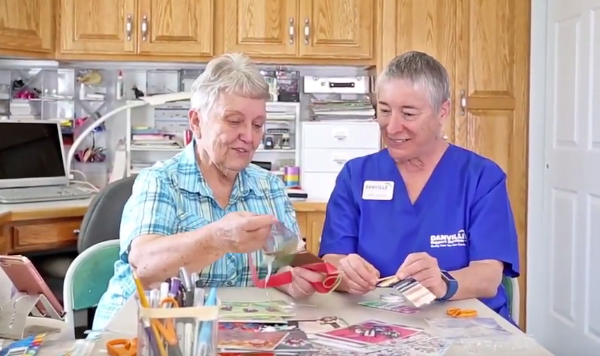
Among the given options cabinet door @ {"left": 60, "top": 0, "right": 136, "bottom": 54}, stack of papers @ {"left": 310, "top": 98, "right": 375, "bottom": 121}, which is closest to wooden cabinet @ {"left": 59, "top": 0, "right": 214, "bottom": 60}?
cabinet door @ {"left": 60, "top": 0, "right": 136, "bottom": 54}

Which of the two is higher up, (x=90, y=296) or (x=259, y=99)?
(x=259, y=99)

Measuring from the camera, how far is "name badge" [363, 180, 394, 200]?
1694 mm

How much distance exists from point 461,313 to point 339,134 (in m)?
2.13

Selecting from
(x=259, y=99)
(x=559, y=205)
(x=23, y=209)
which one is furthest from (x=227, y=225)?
(x=559, y=205)

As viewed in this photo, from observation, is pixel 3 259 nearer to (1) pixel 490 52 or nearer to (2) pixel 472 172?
(2) pixel 472 172

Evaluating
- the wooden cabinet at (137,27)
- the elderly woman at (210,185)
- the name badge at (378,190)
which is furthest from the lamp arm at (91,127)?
the name badge at (378,190)

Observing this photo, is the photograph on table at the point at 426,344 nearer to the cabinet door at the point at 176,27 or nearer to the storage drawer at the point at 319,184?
the storage drawer at the point at 319,184

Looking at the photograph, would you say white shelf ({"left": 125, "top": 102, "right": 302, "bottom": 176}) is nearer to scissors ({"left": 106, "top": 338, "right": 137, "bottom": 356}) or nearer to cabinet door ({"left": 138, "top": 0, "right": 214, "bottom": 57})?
cabinet door ({"left": 138, "top": 0, "right": 214, "bottom": 57})

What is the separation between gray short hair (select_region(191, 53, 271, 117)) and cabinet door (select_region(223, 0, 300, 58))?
1752 millimetres

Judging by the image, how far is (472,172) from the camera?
168 centimetres

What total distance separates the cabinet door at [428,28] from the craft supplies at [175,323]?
2586 millimetres

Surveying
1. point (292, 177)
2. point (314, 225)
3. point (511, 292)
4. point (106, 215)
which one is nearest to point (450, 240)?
point (511, 292)

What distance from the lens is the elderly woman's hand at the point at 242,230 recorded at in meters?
1.26

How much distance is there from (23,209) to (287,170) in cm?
129
